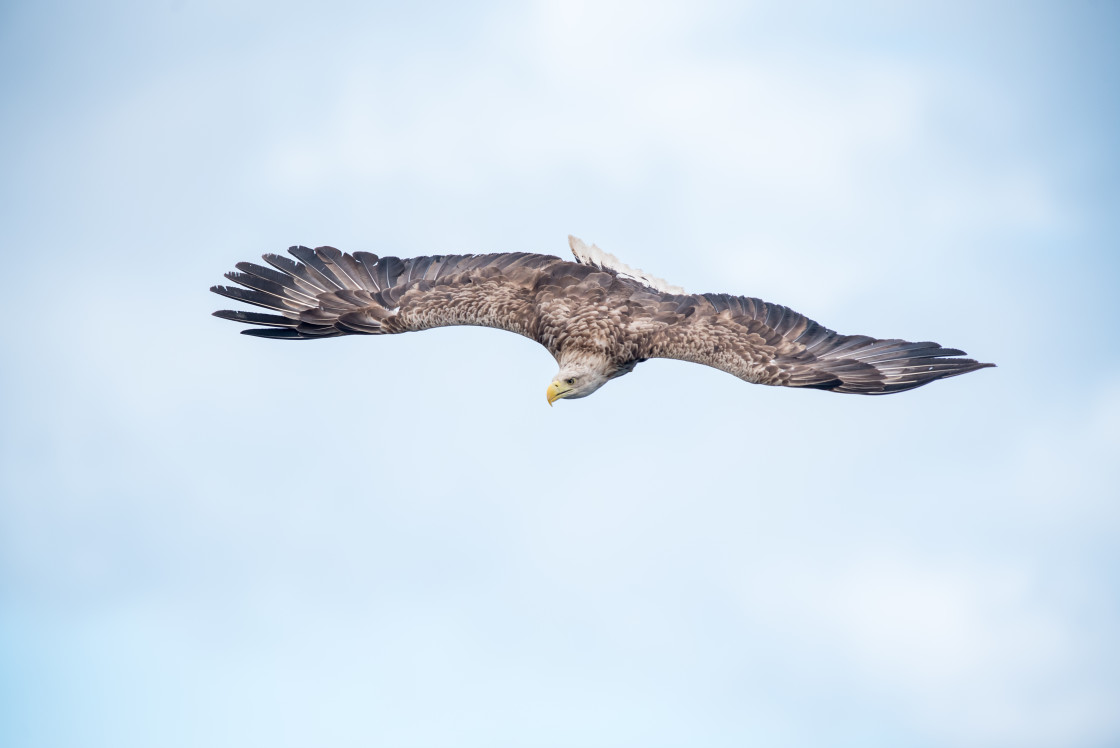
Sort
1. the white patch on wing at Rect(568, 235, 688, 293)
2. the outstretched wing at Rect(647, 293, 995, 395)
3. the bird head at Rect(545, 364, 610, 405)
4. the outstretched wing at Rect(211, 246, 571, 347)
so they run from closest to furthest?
the outstretched wing at Rect(647, 293, 995, 395) < the bird head at Rect(545, 364, 610, 405) < the outstretched wing at Rect(211, 246, 571, 347) < the white patch on wing at Rect(568, 235, 688, 293)

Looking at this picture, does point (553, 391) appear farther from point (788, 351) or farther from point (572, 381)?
point (788, 351)

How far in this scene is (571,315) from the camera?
15.7 m

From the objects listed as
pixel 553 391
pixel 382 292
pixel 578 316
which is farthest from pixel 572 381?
pixel 382 292

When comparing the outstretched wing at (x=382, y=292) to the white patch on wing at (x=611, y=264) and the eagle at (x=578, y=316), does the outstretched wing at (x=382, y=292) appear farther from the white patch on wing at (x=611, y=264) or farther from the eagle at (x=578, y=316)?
the white patch on wing at (x=611, y=264)

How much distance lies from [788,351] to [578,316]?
249cm

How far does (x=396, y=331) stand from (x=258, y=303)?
1.87 metres

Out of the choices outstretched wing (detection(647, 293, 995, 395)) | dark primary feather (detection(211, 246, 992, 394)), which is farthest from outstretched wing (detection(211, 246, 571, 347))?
outstretched wing (detection(647, 293, 995, 395))

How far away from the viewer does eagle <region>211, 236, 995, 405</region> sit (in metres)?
14.9

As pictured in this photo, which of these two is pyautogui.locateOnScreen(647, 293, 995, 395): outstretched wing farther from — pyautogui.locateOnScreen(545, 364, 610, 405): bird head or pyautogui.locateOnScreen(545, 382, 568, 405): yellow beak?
pyautogui.locateOnScreen(545, 382, 568, 405): yellow beak

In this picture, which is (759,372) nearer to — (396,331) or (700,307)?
(700,307)

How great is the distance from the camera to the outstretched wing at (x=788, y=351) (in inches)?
573

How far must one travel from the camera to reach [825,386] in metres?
14.6

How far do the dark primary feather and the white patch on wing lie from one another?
21cm

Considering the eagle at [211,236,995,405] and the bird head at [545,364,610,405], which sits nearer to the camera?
the eagle at [211,236,995,405]
